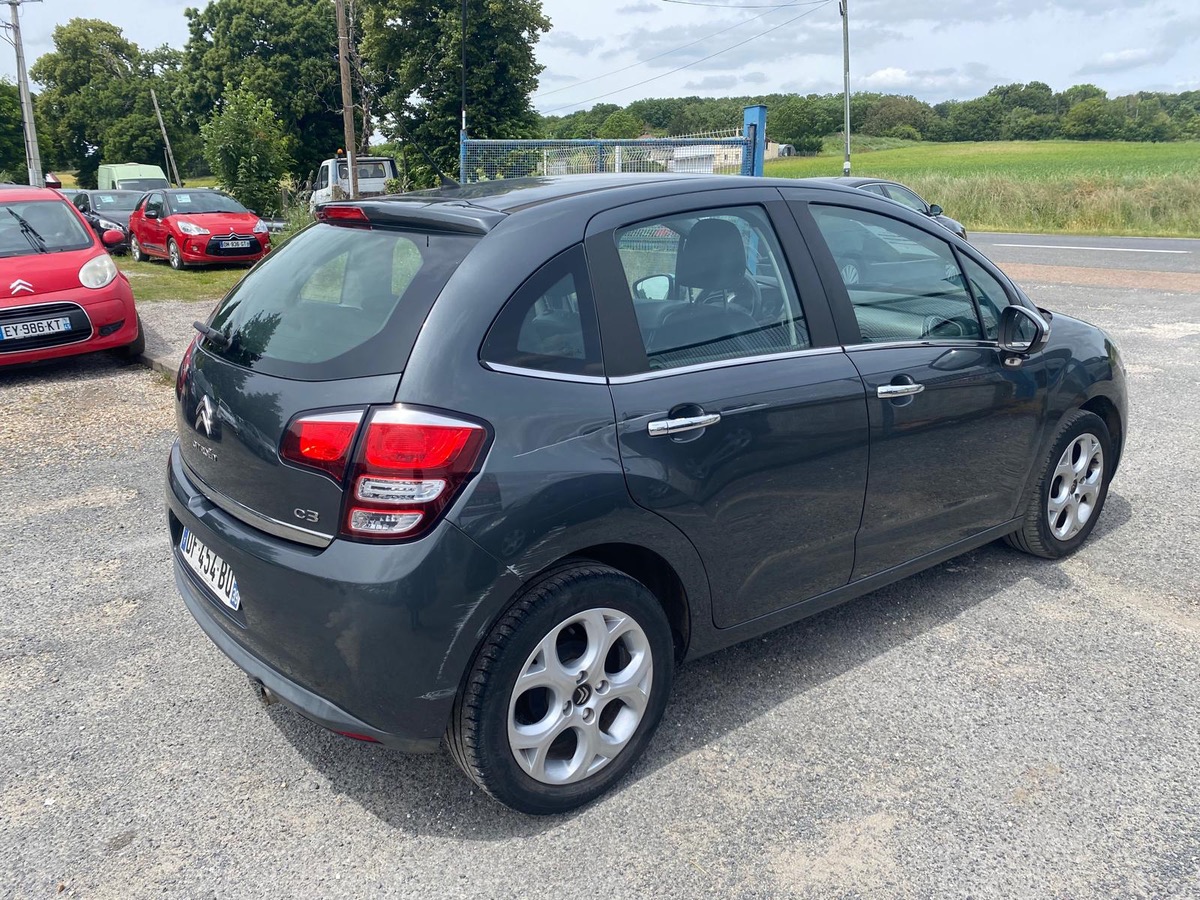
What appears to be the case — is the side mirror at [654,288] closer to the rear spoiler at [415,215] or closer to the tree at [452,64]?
the rear spoiler at [415,215]

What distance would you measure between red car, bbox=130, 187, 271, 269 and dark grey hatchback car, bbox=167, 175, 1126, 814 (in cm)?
1424

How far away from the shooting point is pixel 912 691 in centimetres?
333

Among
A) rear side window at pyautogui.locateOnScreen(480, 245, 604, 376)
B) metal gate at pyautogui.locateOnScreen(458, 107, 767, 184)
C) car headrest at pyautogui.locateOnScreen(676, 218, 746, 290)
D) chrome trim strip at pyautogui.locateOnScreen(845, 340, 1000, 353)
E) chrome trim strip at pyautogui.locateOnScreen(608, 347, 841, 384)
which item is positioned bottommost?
chrome trim strip at pyautogui.locateOnScreen(845, 340, 1000, 353)

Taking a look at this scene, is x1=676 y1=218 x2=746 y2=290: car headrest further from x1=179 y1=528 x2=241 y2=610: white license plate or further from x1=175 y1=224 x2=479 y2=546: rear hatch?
x1=179 y1=528 x2=241 y2=610: white license plate

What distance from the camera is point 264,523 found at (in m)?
2.59

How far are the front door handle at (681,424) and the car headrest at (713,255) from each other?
0.54 m

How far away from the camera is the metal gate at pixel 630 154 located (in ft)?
40.6

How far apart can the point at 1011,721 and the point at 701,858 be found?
126cm

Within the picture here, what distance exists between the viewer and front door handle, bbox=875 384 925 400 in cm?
329

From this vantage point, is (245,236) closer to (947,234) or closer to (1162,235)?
(947,234)

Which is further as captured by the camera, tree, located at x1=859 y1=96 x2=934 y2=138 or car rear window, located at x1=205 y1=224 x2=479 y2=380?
tree, located at x1=859 y1=96 x2=934 y2=138

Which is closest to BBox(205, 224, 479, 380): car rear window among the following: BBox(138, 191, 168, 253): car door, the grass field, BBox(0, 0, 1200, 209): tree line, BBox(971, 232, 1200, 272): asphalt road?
BBox(0, 0, 1200, 209): tree line

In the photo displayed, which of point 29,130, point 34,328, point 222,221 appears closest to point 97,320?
point 34,328

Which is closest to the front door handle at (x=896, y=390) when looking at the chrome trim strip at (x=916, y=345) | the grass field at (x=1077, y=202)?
the chrome trim strip at (x=916, y=345)
